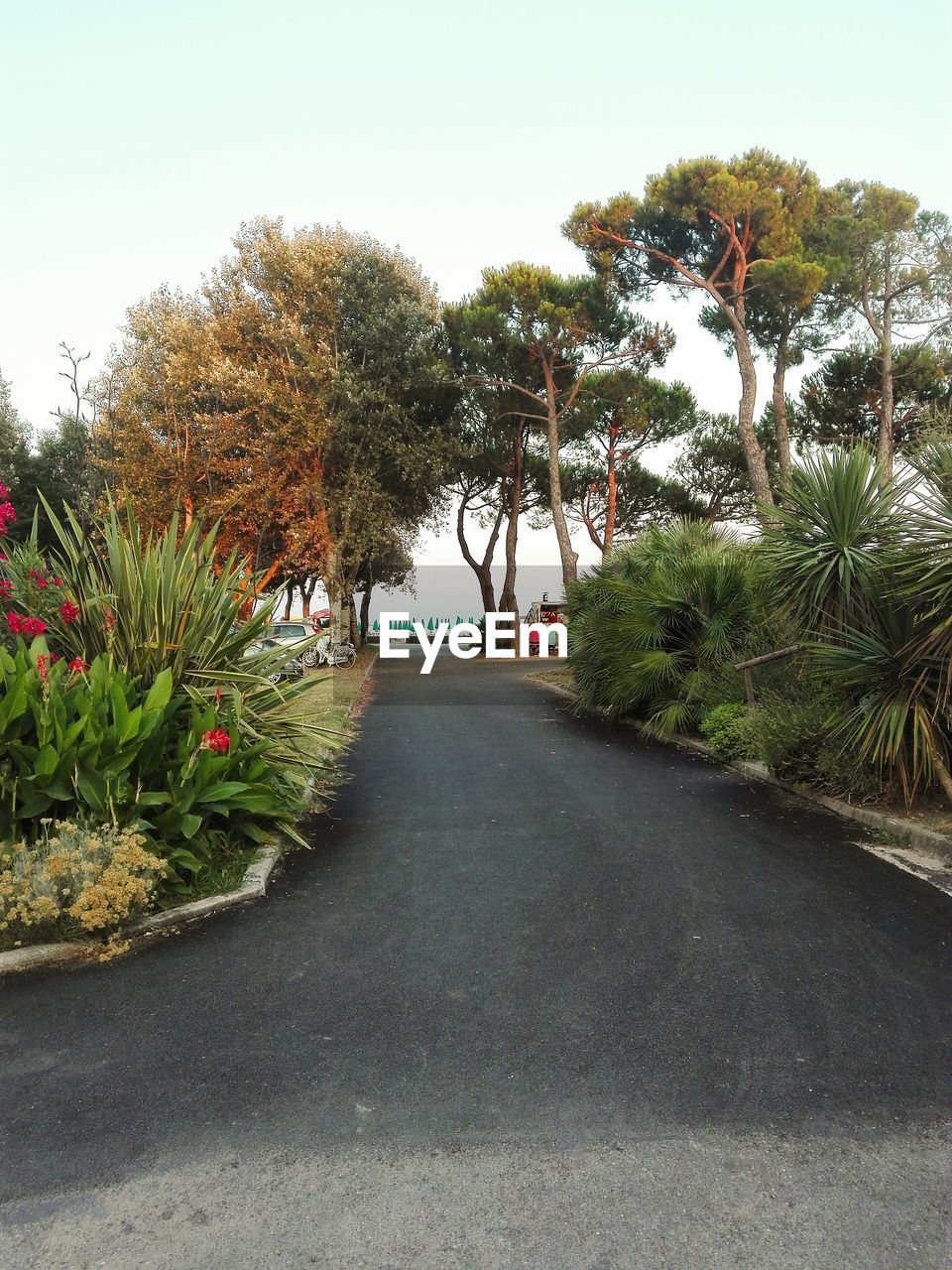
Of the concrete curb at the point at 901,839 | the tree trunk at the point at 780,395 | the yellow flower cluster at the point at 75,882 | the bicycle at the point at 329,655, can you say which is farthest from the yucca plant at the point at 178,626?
the tree trunk at the point at 780,395

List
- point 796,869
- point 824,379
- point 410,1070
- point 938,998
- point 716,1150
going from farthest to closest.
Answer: point 824,379 < point 796,869 < point 938,998 < point 410,1070 < point 716,1150

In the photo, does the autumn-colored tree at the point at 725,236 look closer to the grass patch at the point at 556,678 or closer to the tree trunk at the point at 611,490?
the grass patch at the point at 556,678

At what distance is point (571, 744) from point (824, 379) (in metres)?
25.0

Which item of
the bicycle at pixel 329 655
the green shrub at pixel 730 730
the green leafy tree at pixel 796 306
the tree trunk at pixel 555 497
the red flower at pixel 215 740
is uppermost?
the green leafy tree at pixel 796 306

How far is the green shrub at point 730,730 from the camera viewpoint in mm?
10109

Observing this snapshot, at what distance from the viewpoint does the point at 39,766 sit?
5.03 metres

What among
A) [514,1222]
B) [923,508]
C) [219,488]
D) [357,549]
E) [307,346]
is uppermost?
[307,346]

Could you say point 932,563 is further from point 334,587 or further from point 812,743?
point 334,587

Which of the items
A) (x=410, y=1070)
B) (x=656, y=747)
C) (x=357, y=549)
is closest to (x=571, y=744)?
(x=656, y=747)

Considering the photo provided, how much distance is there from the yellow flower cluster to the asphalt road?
0.33 m

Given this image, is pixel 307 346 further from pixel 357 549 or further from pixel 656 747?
pixel 656 747

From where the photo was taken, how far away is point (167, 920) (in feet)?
16.4

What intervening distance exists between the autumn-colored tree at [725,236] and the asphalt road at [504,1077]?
19.9 metres

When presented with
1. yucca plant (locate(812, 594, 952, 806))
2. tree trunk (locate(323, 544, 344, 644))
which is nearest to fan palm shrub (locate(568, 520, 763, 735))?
yucca plant (locate(812, 594, 952, 806))
